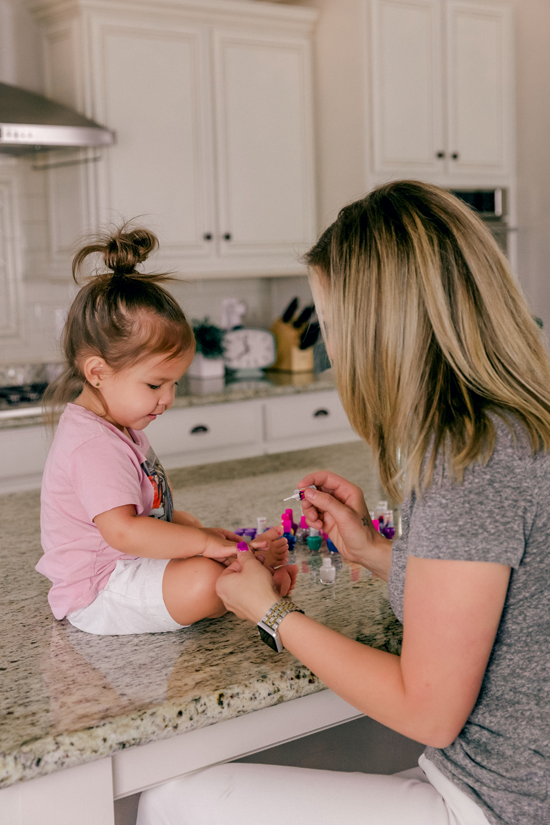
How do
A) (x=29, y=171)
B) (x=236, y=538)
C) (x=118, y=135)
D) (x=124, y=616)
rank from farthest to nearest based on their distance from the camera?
(x=29, y=171), (x=118, y=135), (x=236, y=538), (x=124, y=616)

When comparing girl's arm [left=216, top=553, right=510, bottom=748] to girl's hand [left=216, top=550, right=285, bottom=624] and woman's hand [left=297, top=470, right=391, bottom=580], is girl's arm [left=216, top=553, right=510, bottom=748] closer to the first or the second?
girl's hand [left=216, top=550, right=285, bottom=624]

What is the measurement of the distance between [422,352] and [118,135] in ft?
8.69

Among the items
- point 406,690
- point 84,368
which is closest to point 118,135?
point 84,368

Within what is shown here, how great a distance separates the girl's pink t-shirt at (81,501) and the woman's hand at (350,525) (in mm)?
278

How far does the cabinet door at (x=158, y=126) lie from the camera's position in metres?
3.12

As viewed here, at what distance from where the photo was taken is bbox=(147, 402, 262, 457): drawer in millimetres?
3089

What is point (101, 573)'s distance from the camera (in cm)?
103

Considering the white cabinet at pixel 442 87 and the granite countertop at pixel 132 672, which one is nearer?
the granite countertop at pixel 132 672

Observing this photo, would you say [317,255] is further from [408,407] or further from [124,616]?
[124,616]

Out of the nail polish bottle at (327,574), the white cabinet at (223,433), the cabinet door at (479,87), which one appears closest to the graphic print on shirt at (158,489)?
the nail polish bottle at (327,574)

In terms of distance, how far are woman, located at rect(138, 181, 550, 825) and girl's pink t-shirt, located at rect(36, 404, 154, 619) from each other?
0.60 feet

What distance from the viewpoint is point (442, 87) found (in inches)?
139

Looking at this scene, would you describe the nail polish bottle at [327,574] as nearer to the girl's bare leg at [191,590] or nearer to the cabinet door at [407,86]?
the girl's bare leg at [191,590]

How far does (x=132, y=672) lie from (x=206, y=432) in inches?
91.2
